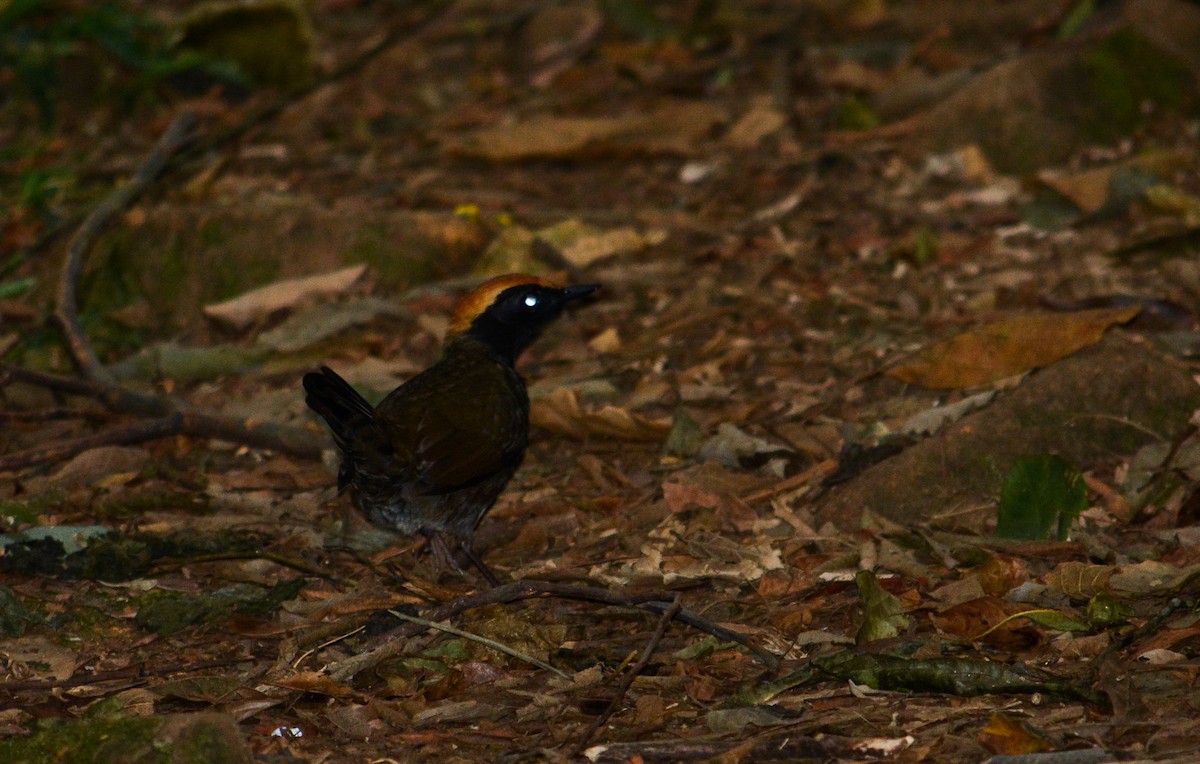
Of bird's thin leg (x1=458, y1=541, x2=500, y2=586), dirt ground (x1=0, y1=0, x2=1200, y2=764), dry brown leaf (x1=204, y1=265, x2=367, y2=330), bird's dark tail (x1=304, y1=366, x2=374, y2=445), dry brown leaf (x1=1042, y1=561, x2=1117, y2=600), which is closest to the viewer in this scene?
dirt ground (x1=0, y1=0, x2=1200, y2=764)

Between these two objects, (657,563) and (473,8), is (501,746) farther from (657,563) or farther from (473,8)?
(473,8)

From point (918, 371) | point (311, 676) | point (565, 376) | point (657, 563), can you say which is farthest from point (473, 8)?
point (311, 676)

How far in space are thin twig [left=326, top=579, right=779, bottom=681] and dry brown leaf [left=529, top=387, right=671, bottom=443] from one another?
147 cm

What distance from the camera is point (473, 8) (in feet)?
41.6

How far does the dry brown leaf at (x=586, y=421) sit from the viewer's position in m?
6.20

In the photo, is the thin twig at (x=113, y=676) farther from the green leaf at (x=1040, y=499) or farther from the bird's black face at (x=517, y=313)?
the green leaf at (x=1040, y=499)

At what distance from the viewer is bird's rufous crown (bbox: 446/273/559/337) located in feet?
20.5

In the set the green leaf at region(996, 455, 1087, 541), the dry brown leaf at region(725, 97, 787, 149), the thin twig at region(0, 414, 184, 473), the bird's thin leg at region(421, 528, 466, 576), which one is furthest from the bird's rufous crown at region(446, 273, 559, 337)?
the dry brown leaf at region(725, 97, 787, 149)

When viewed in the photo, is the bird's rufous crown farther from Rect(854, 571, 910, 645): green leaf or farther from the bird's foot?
Rect(854, 571, 910, 645): green leaf

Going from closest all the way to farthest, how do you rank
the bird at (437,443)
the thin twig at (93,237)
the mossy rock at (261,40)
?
the bird at (437,443) < the thin twig at (93,237) < the mossy rock at (261,40)

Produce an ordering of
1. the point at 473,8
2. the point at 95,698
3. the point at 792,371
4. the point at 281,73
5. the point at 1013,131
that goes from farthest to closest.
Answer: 1. the point at 473,8
2. the point at 281,73
3. the point at 1013,131
4. the point at 792,371
5. the point at 95,698

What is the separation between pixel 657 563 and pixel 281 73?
24.1 ft

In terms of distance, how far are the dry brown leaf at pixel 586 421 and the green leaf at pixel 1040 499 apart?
5.30ft

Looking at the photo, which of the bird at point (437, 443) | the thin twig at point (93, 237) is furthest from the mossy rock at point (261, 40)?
the bird at point (437, 443)
